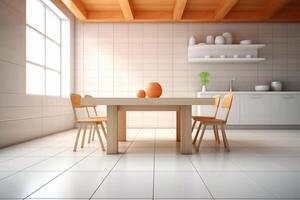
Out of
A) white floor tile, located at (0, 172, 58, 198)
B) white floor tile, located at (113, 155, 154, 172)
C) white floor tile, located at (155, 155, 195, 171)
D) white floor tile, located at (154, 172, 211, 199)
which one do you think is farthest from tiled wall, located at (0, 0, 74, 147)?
white floor tile, located at (154, 172, 211, 199)

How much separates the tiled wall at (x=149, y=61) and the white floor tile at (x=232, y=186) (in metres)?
4.80

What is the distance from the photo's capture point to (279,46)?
23.4 feet

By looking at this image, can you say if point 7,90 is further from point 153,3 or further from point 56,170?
point 153,3

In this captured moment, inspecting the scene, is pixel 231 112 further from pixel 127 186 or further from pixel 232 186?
pixel 127 186

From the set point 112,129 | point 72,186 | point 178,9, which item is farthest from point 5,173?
point 178,9

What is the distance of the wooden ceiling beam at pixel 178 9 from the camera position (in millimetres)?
5777

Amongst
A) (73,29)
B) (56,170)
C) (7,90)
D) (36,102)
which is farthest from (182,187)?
(73,29)

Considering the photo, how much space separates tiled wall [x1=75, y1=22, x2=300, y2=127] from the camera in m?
7.15

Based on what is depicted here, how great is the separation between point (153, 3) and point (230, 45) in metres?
2.18

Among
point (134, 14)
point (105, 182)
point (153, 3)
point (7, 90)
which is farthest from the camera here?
point (134, 14)

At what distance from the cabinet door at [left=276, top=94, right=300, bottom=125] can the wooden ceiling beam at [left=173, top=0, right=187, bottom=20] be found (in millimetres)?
3066

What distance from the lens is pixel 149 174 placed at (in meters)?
2.37

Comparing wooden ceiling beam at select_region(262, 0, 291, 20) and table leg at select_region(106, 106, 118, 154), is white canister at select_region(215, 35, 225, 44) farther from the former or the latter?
table leg at select_region(106, 106, 118, 154)

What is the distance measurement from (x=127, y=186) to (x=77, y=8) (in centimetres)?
506
